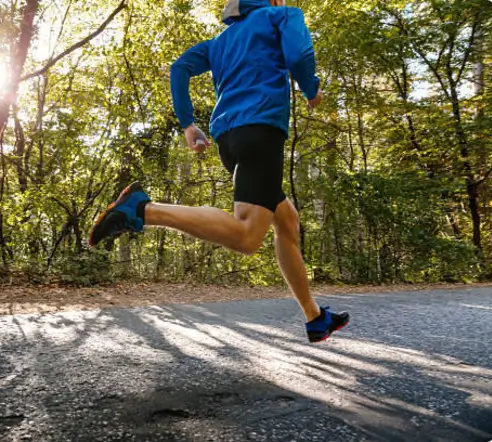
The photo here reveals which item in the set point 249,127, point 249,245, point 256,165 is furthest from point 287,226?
point 249,127

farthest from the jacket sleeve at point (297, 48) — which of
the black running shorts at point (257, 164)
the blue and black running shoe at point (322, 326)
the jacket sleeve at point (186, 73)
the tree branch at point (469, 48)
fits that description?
the tree branch at point (469, 48)

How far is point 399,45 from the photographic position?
11.7 m

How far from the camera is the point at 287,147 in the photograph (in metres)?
12.1

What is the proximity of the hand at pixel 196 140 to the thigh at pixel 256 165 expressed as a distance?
314 millimetres

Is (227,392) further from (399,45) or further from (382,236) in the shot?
(399,45)

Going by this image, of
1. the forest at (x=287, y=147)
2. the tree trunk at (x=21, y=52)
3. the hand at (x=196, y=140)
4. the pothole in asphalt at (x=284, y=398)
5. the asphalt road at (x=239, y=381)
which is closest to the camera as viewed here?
the asphalt road at (x=239, y=381)

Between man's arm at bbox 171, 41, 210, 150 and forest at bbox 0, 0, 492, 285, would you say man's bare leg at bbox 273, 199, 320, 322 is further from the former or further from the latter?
forest at bbox 0, 0, 492, 285

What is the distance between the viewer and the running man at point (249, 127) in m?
2.30

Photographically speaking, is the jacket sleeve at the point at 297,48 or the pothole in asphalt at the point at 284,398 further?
the jacket sleeve at the point at 297,48

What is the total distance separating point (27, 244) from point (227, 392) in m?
7.62

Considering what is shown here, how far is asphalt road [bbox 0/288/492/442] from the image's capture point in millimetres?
1646

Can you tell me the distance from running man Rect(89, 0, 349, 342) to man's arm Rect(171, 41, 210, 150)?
164 millimetres

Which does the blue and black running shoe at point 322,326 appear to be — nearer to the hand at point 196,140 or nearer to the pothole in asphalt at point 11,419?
the hand at point 196,140

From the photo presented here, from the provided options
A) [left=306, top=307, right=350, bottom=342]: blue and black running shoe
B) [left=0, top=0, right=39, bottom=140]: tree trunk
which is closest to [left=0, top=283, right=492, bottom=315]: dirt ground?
[left=0, top=0, right=39, bottom=140]: tree trunk
